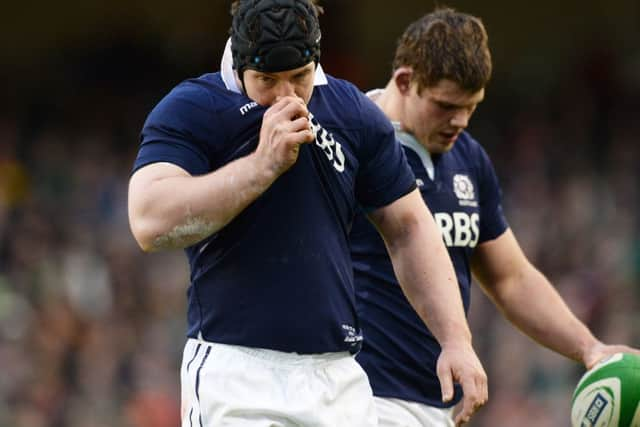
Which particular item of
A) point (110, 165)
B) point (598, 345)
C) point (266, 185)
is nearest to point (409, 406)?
point (598, 345)

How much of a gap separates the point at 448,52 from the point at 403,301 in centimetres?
94

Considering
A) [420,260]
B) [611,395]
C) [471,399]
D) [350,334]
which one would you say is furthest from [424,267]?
[611,395]

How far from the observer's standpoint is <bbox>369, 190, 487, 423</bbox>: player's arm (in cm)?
399

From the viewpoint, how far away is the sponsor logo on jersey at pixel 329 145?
384cm

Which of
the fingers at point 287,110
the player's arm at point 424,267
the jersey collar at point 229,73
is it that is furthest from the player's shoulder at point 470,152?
the fingers at point 287,110

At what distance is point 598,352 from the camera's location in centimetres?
495

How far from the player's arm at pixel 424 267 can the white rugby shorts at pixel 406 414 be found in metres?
0.81

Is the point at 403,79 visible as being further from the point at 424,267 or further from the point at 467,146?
the point at 424,267

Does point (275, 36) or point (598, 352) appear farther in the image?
point (598, 352)

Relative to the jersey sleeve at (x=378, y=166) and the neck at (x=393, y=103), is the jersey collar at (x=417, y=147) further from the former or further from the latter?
the jersey sleeve at (x=378, y=166)

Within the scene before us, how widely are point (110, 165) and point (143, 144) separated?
10.0 meters

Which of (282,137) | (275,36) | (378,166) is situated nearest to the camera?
(282,137)

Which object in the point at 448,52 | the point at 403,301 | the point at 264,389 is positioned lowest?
the point at 403,301

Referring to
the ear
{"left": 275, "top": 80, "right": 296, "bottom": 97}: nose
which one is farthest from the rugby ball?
{"left": 275, "top": 80, "right": 296, "bottom": 97}: nose
